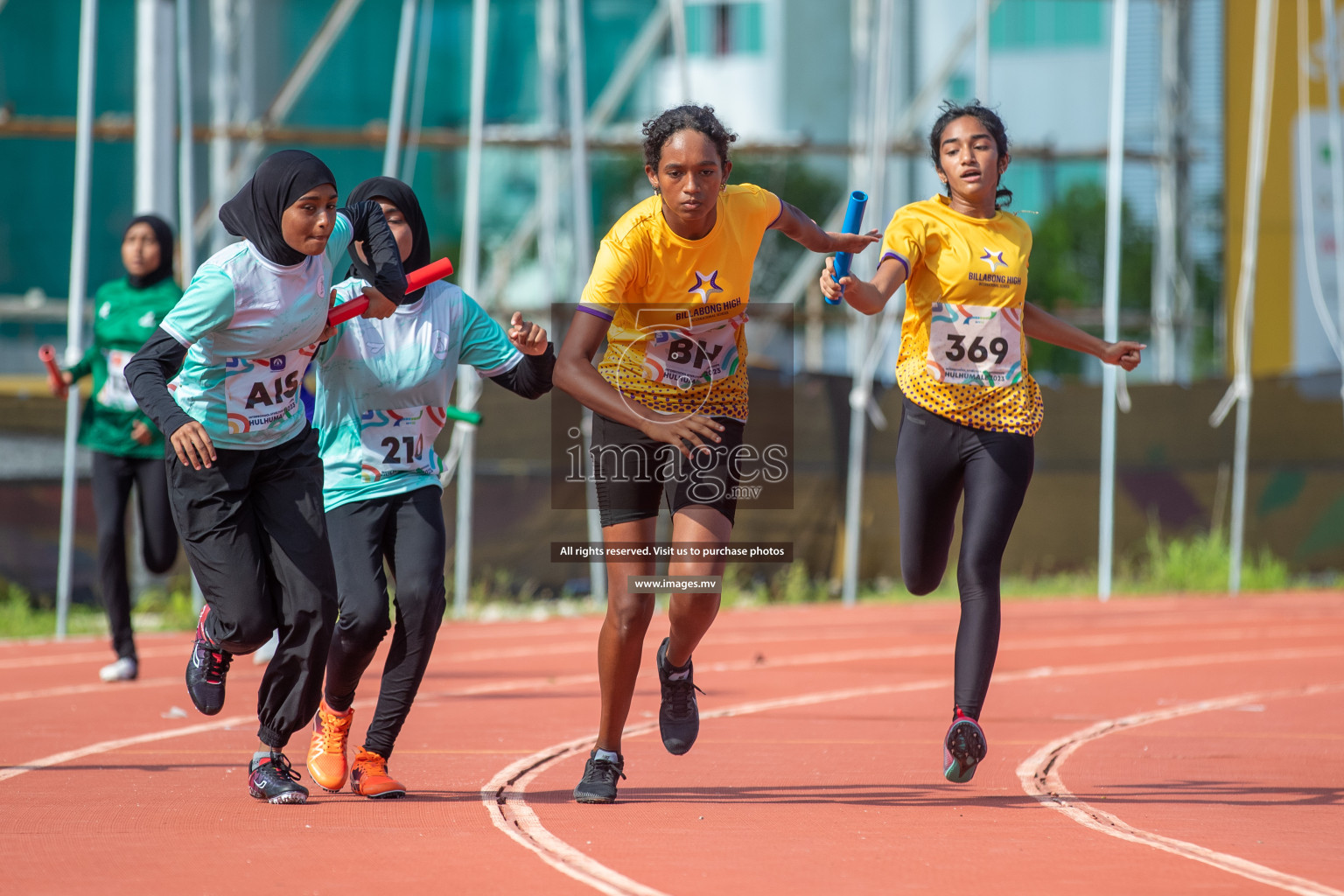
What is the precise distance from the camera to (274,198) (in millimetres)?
5383

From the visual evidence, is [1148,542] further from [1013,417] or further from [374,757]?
[374,757]

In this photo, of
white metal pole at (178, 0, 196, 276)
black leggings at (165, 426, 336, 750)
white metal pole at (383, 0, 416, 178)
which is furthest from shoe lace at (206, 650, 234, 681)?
white metal pole at (383, 0, 416, 178)

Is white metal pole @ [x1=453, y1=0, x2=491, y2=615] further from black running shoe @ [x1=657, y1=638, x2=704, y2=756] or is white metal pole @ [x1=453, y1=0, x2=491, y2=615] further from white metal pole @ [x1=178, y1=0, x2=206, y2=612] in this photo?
black running shoe @ [x1=657, y1=638, x2=704, y2=756]

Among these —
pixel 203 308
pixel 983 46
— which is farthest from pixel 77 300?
pixel 983 46

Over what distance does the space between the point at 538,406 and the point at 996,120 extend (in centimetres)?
837

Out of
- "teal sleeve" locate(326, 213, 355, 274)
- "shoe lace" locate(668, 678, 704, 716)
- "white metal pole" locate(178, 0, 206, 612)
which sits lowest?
"shoe lace" locate(668, 678, 704, 716)

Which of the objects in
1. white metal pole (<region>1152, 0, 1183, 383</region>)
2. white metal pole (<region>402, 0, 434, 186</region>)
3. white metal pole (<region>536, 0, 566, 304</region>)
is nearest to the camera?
white metal pole (<region>536, 0, 566, 304</region>)

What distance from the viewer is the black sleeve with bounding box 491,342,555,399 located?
5.93m

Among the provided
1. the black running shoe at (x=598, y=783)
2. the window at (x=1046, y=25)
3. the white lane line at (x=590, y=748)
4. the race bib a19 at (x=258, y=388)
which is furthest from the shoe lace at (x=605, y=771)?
the window at (x=1046, y=25)

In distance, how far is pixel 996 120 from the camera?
6125 mm

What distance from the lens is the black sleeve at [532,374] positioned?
5934mm

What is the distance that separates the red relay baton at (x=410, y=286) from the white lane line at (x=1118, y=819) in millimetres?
2718

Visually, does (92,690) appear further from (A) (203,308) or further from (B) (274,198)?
(B) (274,198)

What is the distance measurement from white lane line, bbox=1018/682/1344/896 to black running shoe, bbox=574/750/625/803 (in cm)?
146
